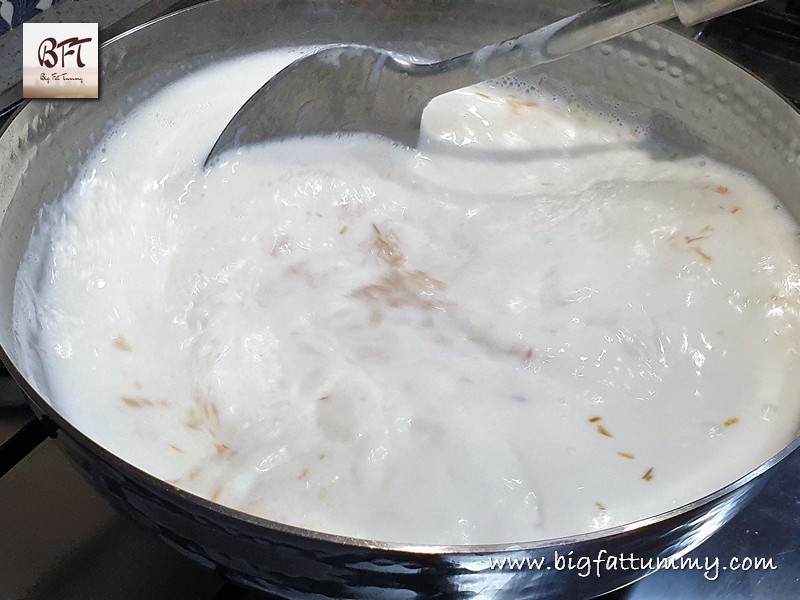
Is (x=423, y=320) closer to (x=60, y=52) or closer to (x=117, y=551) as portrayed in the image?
(x=117, y=551)

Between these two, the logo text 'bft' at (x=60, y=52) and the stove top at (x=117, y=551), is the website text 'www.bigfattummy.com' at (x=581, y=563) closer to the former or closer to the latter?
the stove top at (x=117, y=551)

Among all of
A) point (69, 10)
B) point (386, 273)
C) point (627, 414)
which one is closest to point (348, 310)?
point (386, 273)

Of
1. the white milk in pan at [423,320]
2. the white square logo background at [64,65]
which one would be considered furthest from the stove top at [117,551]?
the white square logo background at [64,65]

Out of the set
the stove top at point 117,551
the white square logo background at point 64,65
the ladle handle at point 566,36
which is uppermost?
the ladle handle at point 566,36

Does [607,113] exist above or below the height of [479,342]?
above

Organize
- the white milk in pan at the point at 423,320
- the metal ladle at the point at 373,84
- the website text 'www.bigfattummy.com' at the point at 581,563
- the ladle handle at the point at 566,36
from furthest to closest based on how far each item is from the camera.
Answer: the metal ladle at the point at 373,84, the ladle handle at the point at 566,36, the white milk in pan at the point at 423,320, the website text 'www.bigfattummy.com' at the point at 581,563

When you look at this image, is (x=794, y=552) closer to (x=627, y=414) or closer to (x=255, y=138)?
(x=627, y=414)

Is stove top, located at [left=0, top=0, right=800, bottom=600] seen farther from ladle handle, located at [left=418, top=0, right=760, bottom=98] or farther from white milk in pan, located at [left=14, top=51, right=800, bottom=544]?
ladle handle, located at [left=418, top=0, right=760, bottom=98]

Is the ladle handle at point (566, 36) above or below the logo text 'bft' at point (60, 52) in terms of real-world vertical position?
above
